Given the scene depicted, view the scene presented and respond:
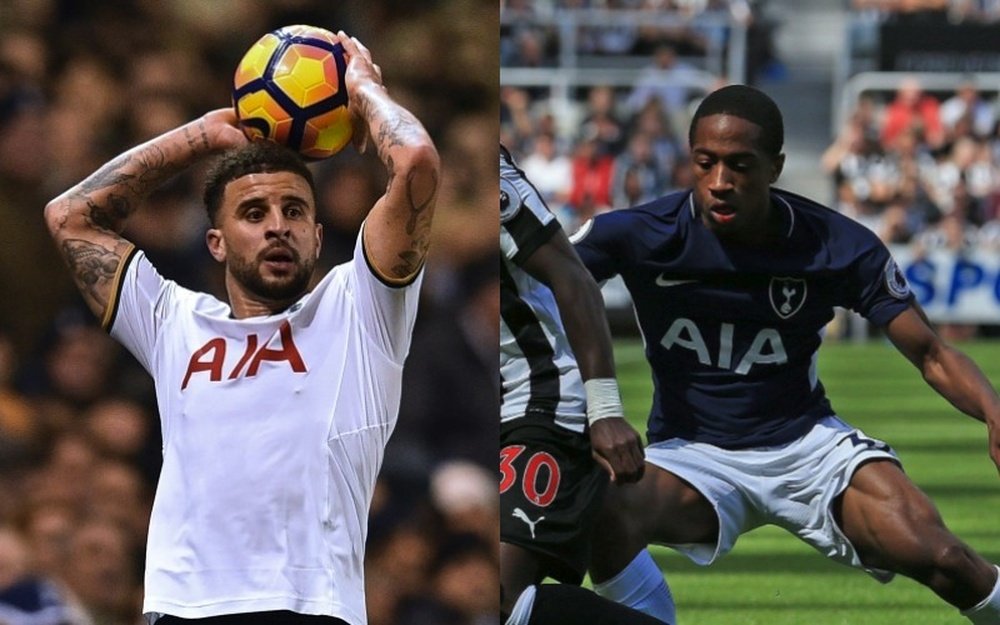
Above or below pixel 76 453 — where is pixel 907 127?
below

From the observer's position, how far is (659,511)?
5172mm

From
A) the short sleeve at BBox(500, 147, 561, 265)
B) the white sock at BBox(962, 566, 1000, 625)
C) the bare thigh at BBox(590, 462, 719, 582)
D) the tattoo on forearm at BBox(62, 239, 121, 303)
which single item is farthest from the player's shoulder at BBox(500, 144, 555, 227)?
the white sock at BBox(962, 566, 1000, 625)

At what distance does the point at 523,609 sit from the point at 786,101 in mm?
20433

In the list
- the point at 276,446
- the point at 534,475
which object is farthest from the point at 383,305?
the point at 534,475

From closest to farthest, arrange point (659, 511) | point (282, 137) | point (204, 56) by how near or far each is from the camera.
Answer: point (282, 137) < point (204, 56) < point (659, 511)

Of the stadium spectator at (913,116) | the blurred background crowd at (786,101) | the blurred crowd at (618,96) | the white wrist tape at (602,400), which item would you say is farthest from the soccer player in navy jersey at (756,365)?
→ the stadium spectator at (913,116)

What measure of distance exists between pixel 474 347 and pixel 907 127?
55.0ft

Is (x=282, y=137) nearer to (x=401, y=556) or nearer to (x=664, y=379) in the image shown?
(x=401, y=556)

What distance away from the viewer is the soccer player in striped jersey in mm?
4367

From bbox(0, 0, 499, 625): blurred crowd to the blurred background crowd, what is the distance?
13.7 m

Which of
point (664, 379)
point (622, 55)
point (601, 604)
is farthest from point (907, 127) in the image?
point (601, 604)

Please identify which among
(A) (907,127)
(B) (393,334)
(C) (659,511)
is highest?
(B) (393,334)

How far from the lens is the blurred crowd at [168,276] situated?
Answer: 457cm

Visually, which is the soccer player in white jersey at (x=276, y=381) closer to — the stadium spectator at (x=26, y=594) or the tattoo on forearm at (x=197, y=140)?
the tattoo on forearm at (x=197, y=140)
